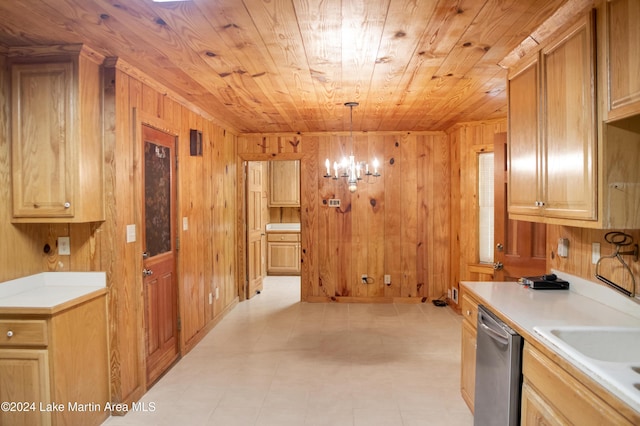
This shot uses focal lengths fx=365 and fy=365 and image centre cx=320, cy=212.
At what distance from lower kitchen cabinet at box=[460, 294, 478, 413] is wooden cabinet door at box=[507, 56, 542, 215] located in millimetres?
716

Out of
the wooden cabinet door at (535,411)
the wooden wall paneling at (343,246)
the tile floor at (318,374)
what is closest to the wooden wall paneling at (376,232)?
the wooden wall paneling at (343,246)

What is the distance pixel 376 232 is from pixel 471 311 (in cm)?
292

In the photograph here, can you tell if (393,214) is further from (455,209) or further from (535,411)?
(535,411)

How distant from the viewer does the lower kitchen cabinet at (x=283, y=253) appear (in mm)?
7121

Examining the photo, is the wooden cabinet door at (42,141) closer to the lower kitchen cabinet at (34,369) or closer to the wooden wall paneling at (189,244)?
the lower kitchen cabinet at (34,369)

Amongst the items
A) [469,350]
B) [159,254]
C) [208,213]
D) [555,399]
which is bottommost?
[469,350]

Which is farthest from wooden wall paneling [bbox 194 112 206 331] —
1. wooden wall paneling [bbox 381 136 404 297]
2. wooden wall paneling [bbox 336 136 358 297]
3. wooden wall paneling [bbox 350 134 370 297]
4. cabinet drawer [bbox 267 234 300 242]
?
cabinet drawer [bbox 267 234 300 242]

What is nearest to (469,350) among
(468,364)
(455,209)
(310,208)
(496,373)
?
(468,364)

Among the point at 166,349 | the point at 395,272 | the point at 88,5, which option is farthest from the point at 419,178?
the point at 88,5

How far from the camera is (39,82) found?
231cm

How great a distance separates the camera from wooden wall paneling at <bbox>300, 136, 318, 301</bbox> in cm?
530

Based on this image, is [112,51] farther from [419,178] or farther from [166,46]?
[419,178]

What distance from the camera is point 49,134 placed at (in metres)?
2.32

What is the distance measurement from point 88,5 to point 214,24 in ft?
1.96
